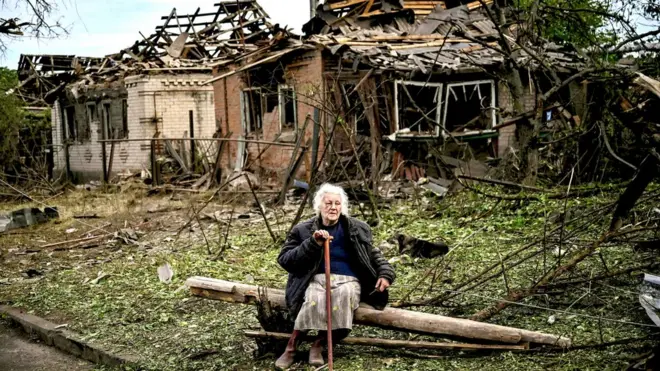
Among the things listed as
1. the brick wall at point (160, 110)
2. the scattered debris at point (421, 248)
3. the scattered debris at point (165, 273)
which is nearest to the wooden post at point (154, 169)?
the brick wall at point (160, 110)

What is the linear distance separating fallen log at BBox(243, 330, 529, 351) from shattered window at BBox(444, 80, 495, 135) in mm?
12653

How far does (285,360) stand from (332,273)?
0.75 m

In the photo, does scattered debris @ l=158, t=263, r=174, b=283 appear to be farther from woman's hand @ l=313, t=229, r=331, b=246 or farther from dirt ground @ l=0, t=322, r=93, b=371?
woman's hand @ l=313, t=229, r=331, b=246

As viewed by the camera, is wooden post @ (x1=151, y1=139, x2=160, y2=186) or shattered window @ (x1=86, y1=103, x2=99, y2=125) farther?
shattered window @ (x1=86, y1=103, x2=99, y2=125)

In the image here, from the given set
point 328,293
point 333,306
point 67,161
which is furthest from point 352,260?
point 67,161

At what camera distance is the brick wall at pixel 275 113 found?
711 inches

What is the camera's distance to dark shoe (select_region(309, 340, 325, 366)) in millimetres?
5457

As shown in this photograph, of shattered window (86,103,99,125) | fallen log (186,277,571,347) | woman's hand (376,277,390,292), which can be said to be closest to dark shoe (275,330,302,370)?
fallen log (186,277,571,347)

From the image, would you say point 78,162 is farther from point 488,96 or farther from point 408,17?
point 488,96

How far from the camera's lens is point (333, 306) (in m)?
5.38

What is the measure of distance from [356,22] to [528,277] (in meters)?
14.2

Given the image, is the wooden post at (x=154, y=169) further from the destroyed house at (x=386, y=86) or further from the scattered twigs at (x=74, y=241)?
the scattered twigs at (x=74, y=241)

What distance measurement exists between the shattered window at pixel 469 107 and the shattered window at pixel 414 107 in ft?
1.13

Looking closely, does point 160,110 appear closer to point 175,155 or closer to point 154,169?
point 175,155
